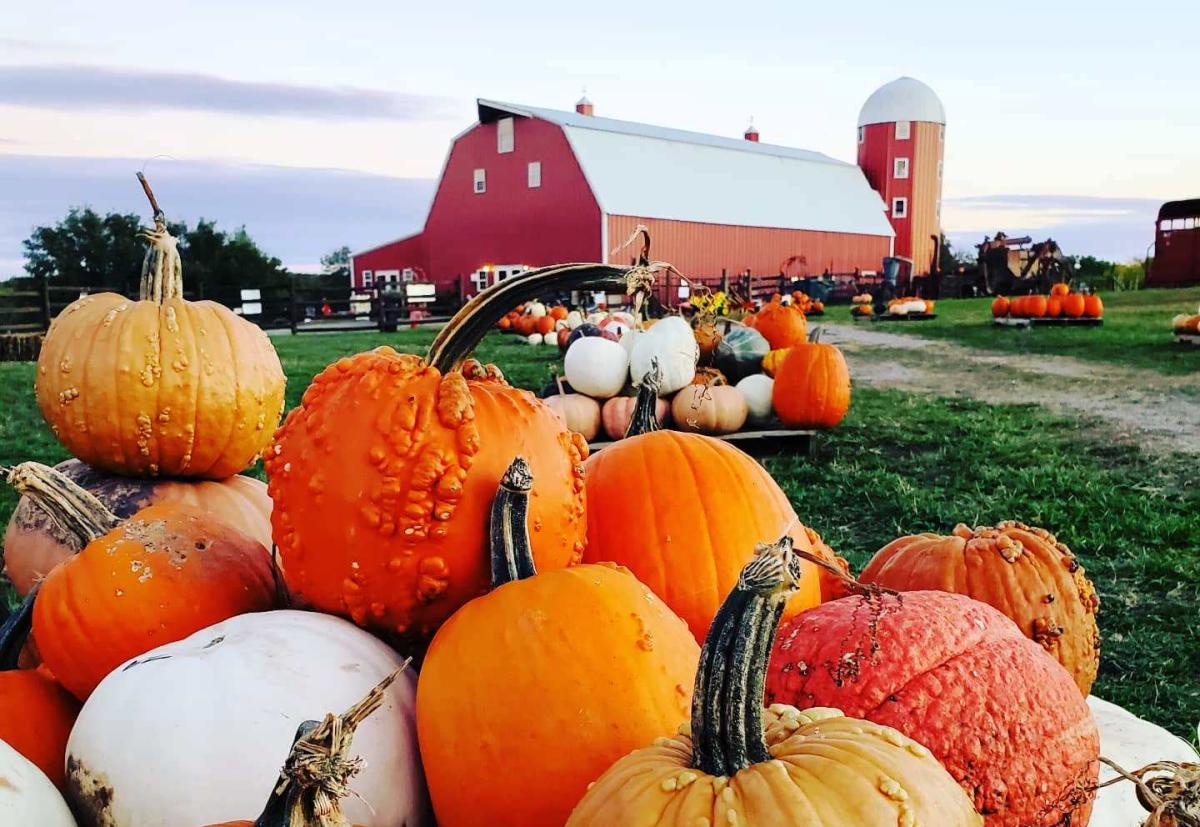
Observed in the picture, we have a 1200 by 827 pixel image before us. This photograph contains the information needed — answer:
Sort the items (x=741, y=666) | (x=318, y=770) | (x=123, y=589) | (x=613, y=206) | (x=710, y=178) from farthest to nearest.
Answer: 1. (x=710, y=178)
2. (x=613, y=206)
3. (x=123, y=589)
4. (x=741, y=666)
5. (x=318, y=770)

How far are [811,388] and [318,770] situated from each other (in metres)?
6.27

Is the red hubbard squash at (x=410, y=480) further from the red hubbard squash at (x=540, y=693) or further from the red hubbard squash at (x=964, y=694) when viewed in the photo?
the red hubbard squash at (x=964, y=694)

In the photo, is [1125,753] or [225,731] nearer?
[225,731]

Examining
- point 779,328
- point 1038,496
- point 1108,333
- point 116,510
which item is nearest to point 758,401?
point 779,328

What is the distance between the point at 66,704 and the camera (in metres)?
1.59

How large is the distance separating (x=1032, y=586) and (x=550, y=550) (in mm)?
1055

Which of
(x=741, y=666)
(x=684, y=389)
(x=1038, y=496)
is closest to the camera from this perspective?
(x=741, y=666)

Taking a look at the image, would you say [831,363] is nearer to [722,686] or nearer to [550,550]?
[550,550]

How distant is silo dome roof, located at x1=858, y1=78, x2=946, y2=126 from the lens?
36219 millimetres

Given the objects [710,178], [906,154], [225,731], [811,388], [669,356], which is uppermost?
[906,154]

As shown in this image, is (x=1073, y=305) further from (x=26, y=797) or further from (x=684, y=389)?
(x=26, y=797)

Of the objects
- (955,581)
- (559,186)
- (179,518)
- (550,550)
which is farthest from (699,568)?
(559,186)

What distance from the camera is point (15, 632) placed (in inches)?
68.3

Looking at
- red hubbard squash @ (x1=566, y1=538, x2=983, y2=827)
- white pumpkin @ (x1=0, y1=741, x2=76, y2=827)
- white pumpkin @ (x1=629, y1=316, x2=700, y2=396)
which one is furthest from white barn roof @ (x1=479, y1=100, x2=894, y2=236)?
red hubbard squash @ (x1=566, y1=538, x2=983, y2=827)
